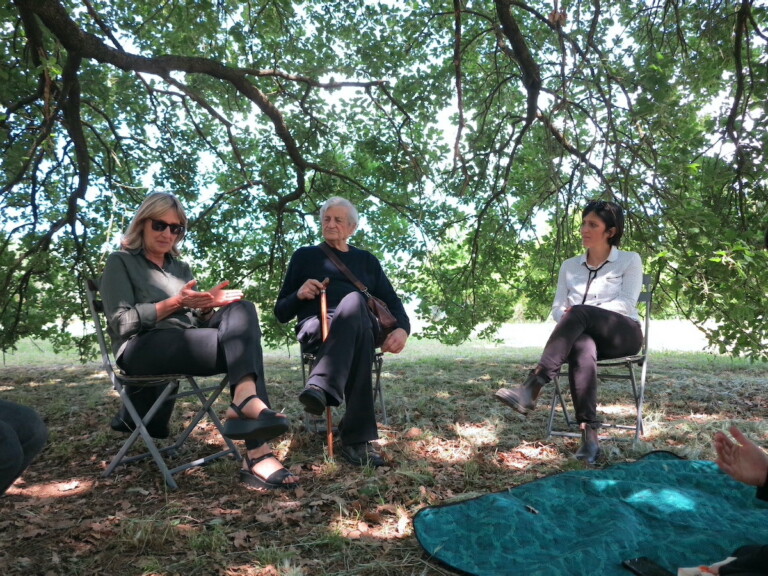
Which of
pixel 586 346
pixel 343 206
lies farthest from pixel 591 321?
pixel 343 206

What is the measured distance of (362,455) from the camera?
3.06 metres

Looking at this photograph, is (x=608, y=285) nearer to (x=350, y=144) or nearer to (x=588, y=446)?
(x=588, y=446)

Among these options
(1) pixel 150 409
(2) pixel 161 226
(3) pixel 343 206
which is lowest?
(1) pixel 150 409

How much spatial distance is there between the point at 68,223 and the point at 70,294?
3.47 feet

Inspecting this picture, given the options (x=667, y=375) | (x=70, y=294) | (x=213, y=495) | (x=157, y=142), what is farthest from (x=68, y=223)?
(x=667, y=375)

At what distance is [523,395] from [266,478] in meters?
1.39

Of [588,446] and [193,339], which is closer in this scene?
[193,339]

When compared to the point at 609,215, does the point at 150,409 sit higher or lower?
lower

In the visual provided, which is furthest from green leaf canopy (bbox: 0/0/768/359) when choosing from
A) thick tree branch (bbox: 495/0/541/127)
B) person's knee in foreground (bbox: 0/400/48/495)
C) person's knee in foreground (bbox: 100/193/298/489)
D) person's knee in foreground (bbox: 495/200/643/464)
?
person's knee in foreground (bbox: 0/400/48/495)

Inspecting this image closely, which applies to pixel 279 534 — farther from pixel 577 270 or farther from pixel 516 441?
pixel 577 270

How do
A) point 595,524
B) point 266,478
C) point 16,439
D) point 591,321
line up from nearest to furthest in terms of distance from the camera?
point 16,439, point 595,524, point 266,478, point 591,321

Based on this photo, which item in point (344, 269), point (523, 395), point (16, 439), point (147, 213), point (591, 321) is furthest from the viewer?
point (344, 269)

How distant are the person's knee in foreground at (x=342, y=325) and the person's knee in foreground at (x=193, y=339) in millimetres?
277

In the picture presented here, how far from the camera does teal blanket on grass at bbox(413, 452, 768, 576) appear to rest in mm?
1959
